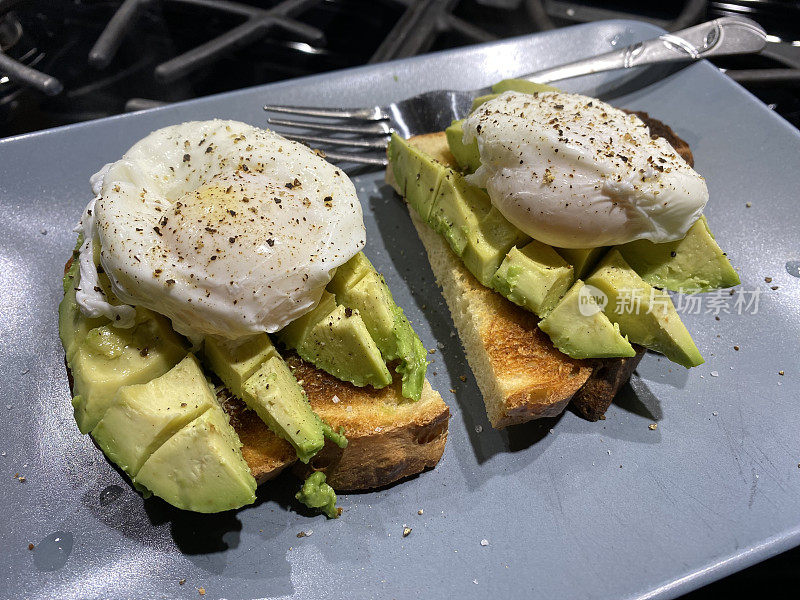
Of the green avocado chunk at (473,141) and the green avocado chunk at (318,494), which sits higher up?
the green avocado chunk at (473,141)

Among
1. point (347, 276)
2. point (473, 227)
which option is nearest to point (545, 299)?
point (473, 227)

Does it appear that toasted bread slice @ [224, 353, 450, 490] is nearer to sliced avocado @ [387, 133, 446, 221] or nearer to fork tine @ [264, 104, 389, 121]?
sliced avocado @ [387, 133, 446, 221]

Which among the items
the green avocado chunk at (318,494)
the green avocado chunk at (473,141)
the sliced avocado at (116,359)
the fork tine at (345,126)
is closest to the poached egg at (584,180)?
the green avocado chunk at (473,141)

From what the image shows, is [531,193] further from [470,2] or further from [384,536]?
[470,2]

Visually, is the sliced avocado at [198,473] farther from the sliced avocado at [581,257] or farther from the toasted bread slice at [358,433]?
the sliced avocado at [581,257]

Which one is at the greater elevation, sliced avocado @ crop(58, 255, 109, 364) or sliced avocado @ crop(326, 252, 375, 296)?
sliced avocado @ crop(326, 252, 375, 296)

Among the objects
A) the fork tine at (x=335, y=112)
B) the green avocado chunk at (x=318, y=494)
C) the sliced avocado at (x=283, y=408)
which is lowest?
the green avocado chunk at (x=318, y=494)

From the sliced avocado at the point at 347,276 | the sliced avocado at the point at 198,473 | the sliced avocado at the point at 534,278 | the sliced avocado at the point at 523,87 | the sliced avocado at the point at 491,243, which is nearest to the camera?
the sliced avocado at the point at 198,473

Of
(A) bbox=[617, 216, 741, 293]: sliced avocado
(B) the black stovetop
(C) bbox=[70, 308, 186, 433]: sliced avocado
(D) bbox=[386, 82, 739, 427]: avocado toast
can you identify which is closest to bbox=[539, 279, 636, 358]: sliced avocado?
(D) bbox=[386, 82, 739, 427]: avocado toast
